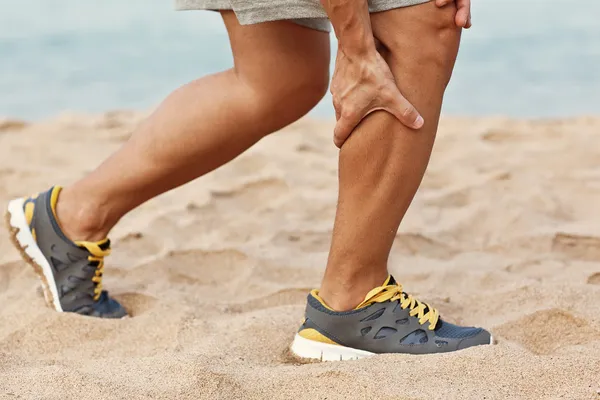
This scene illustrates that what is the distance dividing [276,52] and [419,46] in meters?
0.45

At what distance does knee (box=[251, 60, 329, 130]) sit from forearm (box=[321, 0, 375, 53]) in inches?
15.3

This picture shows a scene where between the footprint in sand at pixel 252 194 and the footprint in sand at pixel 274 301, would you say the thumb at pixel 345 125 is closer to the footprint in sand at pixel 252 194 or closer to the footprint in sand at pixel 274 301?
the footprint in sand at pixel 274 301

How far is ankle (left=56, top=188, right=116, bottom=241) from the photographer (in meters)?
2.25

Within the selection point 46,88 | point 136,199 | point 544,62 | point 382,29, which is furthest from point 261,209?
point 544,62

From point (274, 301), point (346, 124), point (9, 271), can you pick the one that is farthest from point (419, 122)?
point (9, 271)

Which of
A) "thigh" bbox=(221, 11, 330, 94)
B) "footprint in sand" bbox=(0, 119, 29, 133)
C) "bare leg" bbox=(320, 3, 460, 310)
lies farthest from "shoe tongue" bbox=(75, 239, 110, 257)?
"footprint in sand" bbox=(0, 119, 29, 133)

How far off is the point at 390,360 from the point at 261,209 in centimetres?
158

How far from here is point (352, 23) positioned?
1.66m

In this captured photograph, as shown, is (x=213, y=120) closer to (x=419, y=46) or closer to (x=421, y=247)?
(x=419, y=46)

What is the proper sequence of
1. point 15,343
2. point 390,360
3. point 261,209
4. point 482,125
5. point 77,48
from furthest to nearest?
1. point 77,48
2. point 482,125
3. point 261,209
4. point 15,343
5. point 390,360

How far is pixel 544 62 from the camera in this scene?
7938mm

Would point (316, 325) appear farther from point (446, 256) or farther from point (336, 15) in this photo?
point (446, 256)

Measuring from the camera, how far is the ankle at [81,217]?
225cm

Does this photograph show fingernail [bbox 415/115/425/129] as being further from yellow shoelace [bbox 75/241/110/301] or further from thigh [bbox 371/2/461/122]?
yellow shoelace [bbox 75/241/110/301]
